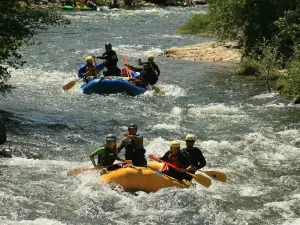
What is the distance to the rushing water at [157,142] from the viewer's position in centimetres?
1082

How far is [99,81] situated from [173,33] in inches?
783

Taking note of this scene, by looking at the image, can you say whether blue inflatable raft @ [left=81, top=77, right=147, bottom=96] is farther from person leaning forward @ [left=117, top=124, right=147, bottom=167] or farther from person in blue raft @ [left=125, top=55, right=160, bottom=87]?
person leaning forward @ [left=117, top=124, right=147, bottom=167]

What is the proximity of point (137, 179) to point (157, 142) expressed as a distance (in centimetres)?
397

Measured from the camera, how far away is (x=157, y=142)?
1546cm

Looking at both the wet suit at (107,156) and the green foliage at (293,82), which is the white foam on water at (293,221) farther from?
the green foliage at (293,82)

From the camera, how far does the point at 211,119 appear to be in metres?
18.2

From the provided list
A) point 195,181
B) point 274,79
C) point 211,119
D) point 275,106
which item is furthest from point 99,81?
point 195,181

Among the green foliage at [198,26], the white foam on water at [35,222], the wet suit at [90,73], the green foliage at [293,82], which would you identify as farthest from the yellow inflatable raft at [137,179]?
the green foliage at [198,26]

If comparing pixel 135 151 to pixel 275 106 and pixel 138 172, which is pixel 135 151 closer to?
pixel 138 172

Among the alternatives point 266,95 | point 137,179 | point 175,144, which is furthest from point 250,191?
point 266,95

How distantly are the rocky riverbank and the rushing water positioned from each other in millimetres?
1128

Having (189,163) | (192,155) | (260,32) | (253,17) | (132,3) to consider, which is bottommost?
(132,3)

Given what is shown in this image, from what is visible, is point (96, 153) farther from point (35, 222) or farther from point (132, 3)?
point (132, 3)

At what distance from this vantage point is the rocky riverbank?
2961cm
